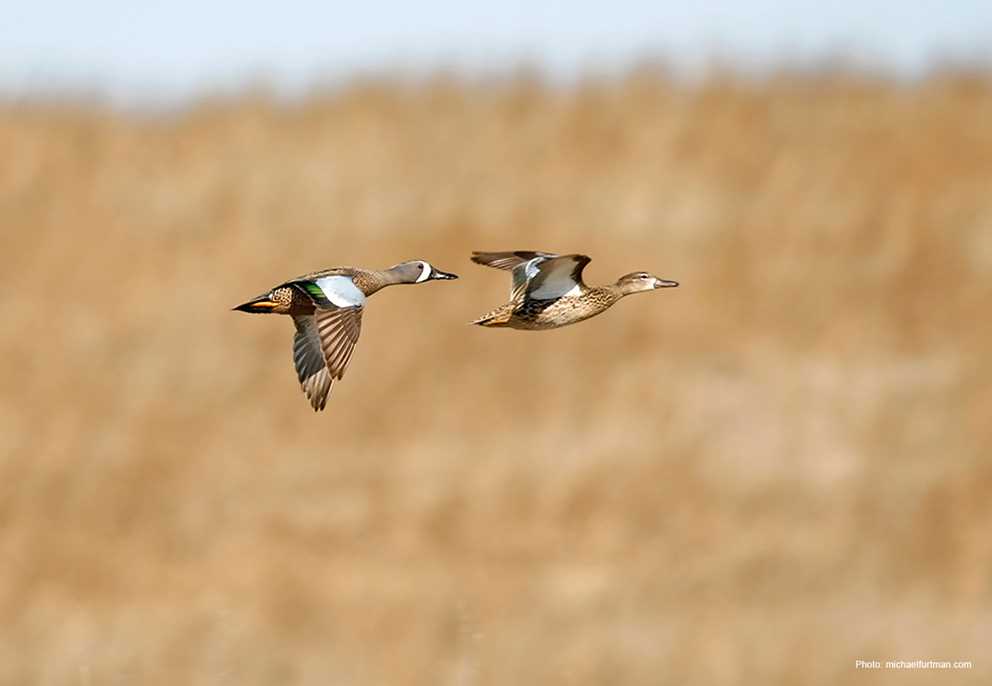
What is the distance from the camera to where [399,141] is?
14805 mm

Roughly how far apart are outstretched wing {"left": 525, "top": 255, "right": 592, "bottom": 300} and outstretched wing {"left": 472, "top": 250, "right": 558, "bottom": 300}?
23 mm

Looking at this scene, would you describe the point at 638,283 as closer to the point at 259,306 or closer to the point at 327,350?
the point at 259,306

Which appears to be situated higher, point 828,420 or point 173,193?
point 173,193

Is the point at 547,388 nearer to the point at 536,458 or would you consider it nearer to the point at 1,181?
the point at 536,458

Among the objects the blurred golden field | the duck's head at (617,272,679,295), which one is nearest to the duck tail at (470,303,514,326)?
the duck's head at (617,272,679,295)

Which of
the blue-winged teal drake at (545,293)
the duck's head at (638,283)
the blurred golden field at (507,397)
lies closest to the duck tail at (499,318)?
the blue-winged teal drake at (545,293)

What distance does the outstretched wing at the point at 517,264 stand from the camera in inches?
208

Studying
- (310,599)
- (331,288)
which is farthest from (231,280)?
(331,288)

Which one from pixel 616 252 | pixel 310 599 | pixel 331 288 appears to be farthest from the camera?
pixel 616 252

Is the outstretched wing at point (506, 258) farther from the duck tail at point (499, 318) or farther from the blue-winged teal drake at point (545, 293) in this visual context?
the duck tail at point (499, 318)

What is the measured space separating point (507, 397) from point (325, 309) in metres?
8.72

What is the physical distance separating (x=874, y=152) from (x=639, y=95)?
1778 millimetres

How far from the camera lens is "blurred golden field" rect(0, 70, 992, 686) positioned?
1116 centimetres

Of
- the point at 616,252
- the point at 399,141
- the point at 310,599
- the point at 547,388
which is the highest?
the point at 399,141
